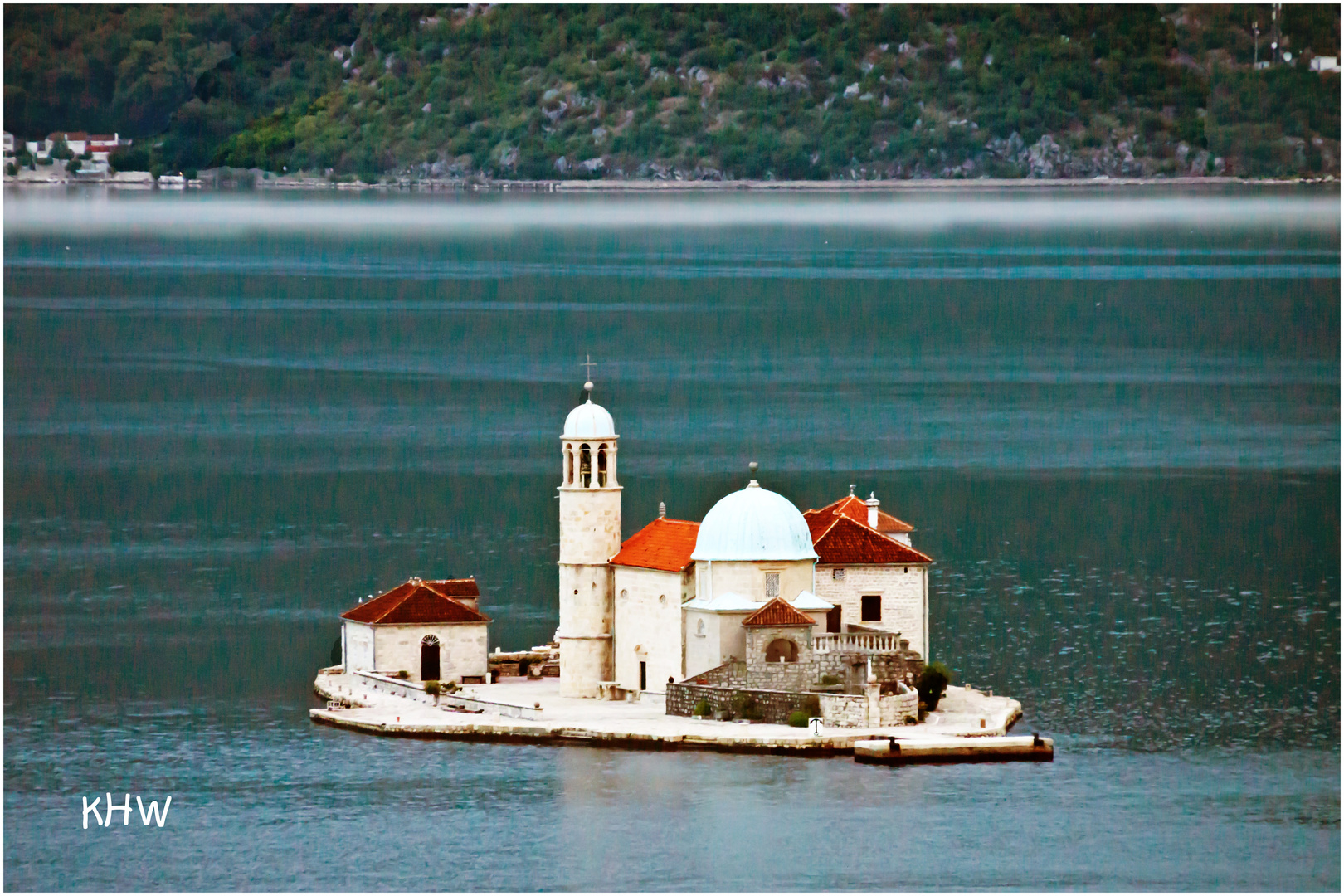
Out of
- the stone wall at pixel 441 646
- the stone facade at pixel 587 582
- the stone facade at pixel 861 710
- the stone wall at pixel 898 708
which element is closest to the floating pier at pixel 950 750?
the stone facade at pixel 861 710

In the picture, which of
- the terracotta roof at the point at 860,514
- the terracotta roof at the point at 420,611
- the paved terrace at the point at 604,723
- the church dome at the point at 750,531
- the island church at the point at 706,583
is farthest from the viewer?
the terracotta roof at the point at 860,514

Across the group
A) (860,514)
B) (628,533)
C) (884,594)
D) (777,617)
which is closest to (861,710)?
(777,617)

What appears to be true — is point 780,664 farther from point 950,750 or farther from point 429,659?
point 429,659

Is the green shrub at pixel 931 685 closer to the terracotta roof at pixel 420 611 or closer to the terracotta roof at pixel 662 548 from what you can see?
the terracotta roof at pixel 662 548

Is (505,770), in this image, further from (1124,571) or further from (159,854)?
(1124,571)

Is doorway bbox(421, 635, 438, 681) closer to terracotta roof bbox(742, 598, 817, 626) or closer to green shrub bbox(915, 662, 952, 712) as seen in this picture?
terracotta roof bbox(742, 598, 817, 626)

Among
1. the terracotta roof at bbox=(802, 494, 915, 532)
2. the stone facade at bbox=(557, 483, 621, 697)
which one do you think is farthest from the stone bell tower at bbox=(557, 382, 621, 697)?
the terracotta roof at bbox=(802, 494, 915, 532)
